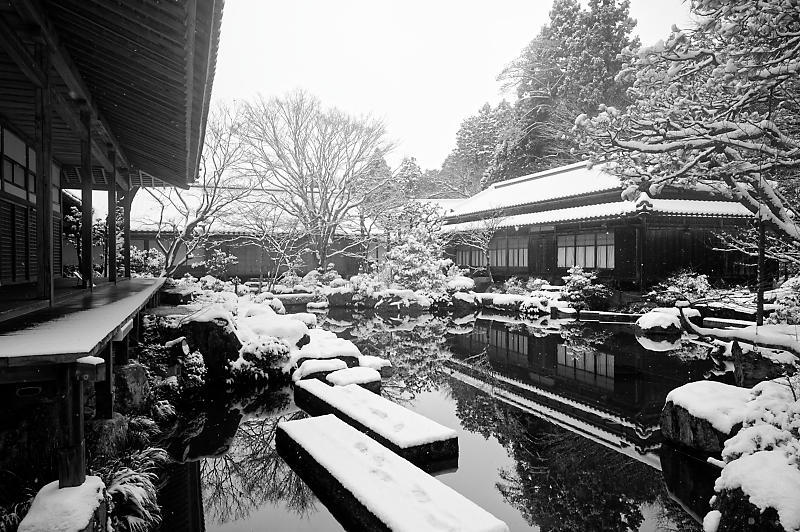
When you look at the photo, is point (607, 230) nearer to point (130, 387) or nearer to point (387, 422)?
point (387, 422)

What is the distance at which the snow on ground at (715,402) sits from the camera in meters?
5.33

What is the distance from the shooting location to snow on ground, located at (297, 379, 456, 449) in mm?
5617

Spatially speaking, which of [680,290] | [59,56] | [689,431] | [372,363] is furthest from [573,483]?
[680,290]

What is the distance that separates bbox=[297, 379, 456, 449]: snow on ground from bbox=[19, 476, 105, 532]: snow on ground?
3.03 meters

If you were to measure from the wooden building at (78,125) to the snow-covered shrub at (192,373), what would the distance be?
1.02m

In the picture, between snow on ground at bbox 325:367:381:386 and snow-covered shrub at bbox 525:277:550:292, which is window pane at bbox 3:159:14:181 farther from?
snow-covered shrub at bbox 525:277:550:292

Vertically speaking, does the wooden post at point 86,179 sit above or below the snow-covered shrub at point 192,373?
above

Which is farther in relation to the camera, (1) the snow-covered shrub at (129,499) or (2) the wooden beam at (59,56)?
(1) the snow-covered shrub at (129,499)

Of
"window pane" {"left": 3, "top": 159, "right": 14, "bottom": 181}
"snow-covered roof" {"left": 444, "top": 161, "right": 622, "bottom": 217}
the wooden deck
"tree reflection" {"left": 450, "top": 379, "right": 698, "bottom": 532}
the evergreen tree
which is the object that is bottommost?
"tree reflection" {"left": 450, "top": 379, "right": 698, "bottom": 532}

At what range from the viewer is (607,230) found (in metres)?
19.8

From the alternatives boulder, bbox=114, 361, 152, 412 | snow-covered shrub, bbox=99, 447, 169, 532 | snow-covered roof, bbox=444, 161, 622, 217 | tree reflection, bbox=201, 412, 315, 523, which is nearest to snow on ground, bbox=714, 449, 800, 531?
tree reflection, bbox=201, 412, 315, 523

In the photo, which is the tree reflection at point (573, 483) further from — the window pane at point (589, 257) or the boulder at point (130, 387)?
the window pane at point (589, 257)

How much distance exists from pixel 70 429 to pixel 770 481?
481cm

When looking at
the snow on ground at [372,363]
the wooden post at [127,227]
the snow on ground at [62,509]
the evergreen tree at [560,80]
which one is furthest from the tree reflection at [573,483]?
the evergreen tree at [560,80]
